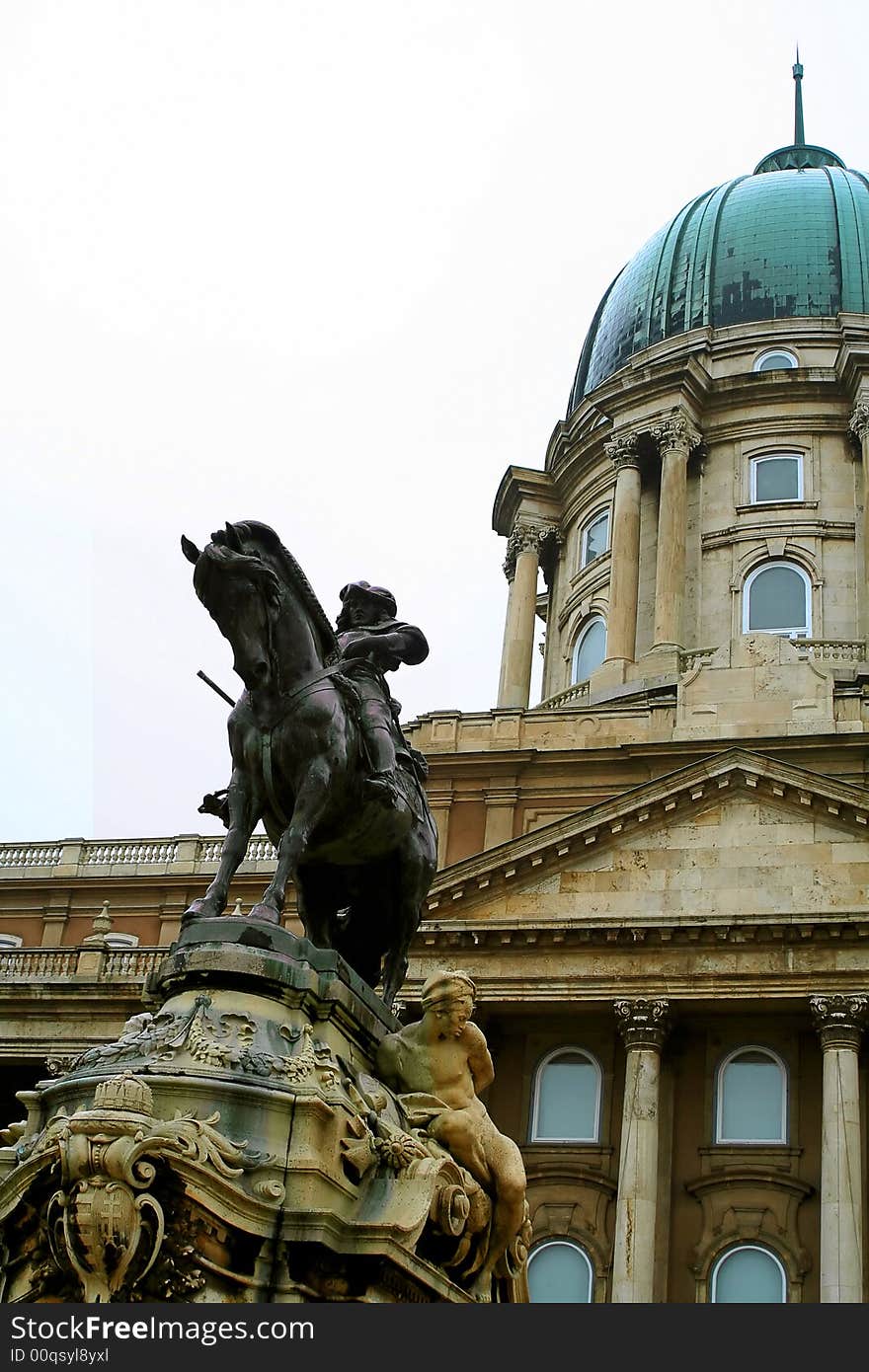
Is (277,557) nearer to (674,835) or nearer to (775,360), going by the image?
(674,835)

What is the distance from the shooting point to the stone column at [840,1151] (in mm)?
28812

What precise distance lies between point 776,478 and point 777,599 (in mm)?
4466

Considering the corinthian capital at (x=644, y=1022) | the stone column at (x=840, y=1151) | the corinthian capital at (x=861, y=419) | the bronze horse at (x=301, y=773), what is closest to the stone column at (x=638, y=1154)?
the corinthian capital at (x=644, y=1022)

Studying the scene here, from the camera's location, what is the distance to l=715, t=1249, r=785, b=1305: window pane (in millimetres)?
31312

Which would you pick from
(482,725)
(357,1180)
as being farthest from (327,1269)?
(482,725)

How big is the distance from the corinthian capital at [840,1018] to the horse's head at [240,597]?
932 inches

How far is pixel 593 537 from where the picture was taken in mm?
56094

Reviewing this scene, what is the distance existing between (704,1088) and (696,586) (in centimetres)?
2161

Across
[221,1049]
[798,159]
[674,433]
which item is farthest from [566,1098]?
[798,159]

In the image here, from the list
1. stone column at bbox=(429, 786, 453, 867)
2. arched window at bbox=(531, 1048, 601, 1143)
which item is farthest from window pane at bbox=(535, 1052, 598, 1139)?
stone column at bbox=(429, 786, 453, 867)

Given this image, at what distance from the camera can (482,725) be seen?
137ft

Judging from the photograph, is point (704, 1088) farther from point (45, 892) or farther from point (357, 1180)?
point (357, 1180)

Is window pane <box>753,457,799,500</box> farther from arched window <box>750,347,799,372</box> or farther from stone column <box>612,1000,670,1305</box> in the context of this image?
stone column <box>612,1000,670,1305</box>

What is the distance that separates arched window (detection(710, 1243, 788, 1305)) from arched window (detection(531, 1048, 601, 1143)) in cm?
350
